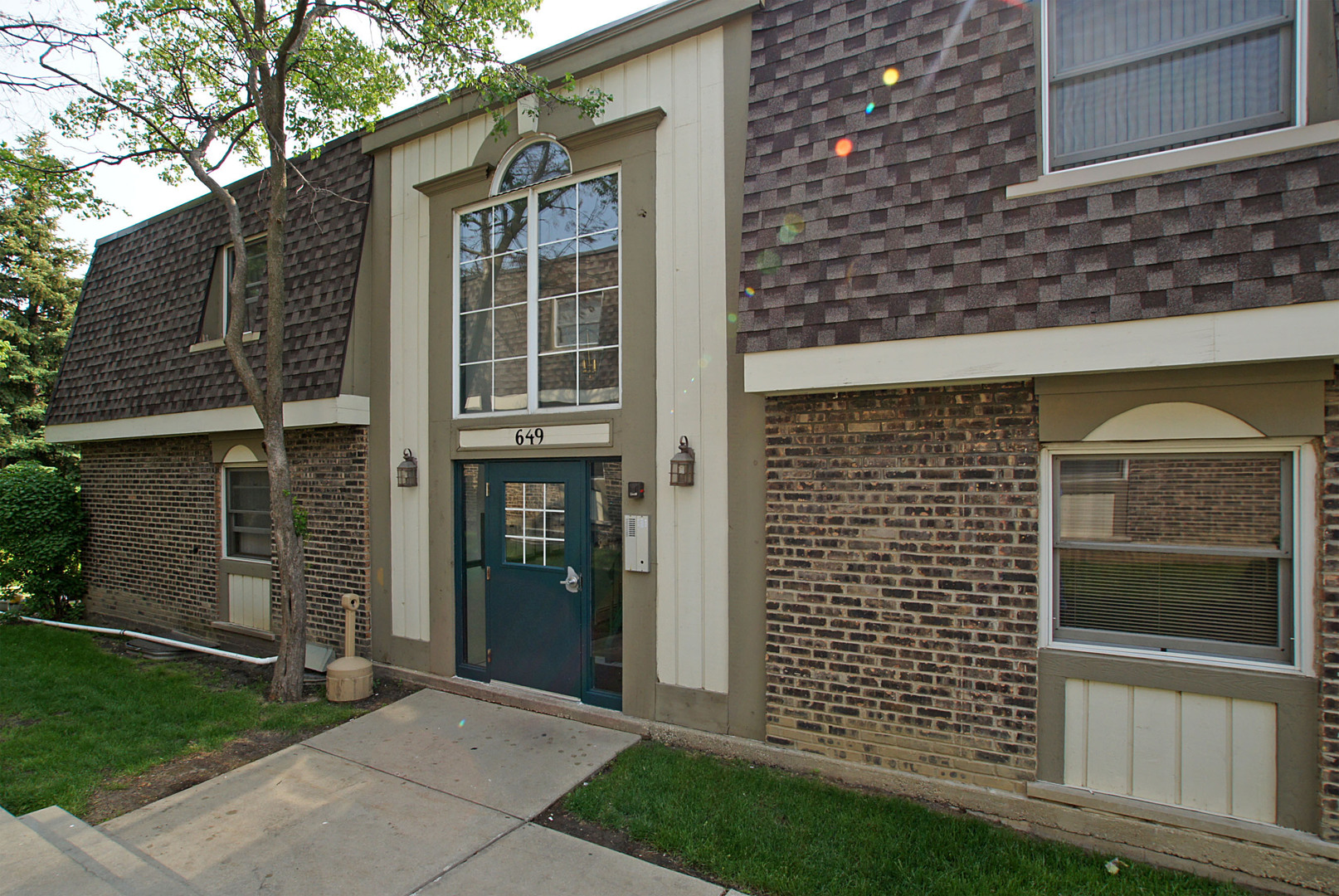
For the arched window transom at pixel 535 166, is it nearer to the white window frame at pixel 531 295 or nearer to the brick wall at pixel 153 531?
the white window frame at pixel 531 295

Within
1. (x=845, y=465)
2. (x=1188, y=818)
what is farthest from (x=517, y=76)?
(x=1188, y=818)

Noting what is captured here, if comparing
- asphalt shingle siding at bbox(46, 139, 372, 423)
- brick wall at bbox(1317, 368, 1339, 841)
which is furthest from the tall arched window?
brick wall at bbox(1317, 368, 1339, 841)

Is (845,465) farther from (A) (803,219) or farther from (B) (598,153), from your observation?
(B) (598,153)

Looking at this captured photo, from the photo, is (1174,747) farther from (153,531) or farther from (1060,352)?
(153,531)

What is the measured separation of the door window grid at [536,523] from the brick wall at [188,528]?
1.80 meters

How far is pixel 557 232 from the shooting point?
5.77 metres

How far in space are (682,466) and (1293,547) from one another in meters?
3.45

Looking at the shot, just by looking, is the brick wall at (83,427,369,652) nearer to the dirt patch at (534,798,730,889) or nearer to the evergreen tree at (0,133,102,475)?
the dirt patch at (534,798,730,889)

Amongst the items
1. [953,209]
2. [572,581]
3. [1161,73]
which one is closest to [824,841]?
[572,581]

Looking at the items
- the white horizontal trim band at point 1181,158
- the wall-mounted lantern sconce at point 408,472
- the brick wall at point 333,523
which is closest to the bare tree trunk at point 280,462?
the brick wall at point 333,523

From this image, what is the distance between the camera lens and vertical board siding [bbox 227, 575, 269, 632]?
24.9 feet

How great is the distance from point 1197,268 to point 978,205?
1.11m

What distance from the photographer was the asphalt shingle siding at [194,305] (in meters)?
6.74

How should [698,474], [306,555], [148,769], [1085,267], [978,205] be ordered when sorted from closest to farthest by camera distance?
[1085,267] < [978,205] < [148,769] < [698,474] < [306,555]
